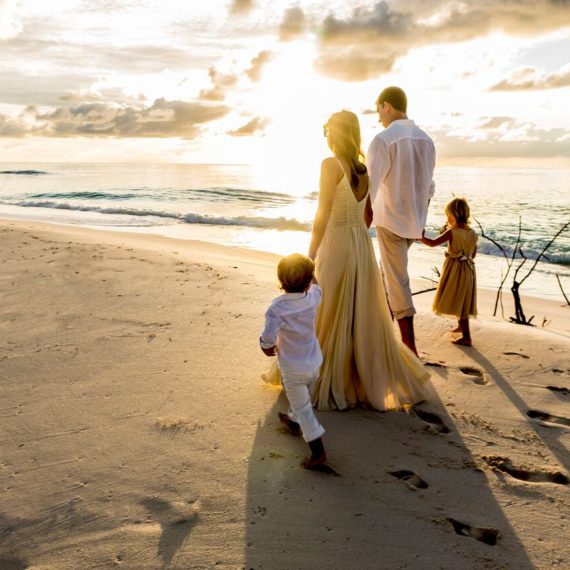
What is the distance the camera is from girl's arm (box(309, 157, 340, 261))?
3.66m

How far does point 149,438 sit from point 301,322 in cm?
124

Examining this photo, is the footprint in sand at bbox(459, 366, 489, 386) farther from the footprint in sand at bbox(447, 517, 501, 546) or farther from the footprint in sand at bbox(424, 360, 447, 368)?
the footprint in sand at bbox(447, 517, 501, 546)

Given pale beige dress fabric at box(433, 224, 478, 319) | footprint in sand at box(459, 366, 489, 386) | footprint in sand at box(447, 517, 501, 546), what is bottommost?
footprint in sand at box(447, 517, 501, 546)

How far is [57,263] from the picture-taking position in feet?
26.0

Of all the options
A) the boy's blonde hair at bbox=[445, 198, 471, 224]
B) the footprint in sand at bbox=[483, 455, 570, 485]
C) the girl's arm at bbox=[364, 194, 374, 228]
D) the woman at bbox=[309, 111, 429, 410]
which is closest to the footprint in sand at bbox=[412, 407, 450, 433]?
the woman at bbox=[309, 111, 429, 410]

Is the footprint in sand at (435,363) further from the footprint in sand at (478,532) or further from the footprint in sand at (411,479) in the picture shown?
the footprint in sand at (478,532)

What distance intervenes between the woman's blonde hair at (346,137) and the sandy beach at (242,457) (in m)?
1.82

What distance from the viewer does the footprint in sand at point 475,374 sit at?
14.8ft

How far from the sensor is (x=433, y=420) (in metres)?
3.80

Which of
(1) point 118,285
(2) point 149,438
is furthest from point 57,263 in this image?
(2) point 149,438

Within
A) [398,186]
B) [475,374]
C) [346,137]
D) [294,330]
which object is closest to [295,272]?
[294,330]

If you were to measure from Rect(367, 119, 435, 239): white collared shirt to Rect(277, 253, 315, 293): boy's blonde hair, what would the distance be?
1.38 m

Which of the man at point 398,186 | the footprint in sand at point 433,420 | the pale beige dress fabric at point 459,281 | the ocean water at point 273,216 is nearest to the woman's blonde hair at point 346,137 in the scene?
the man at point 398,186

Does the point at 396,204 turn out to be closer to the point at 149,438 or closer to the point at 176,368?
the point at 176,368
